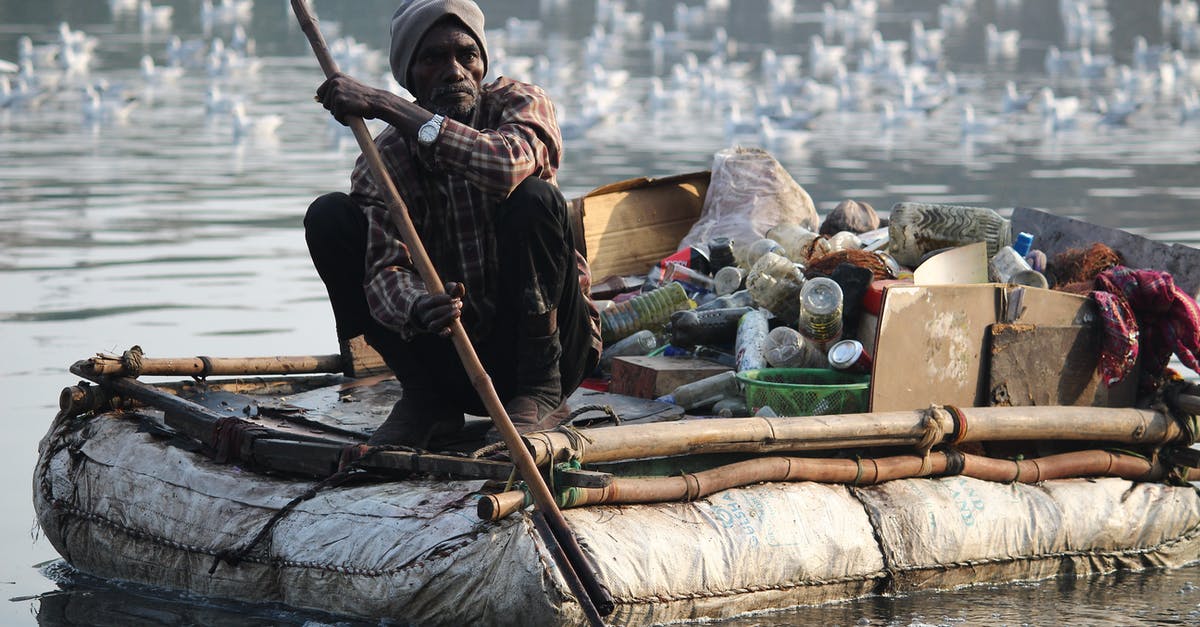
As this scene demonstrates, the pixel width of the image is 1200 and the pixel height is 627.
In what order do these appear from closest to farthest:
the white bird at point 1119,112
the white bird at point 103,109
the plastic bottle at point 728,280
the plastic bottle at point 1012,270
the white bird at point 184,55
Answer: the plastic bottle at point 1012,270, the plastic bottle at point 728,280, the white bird at point 103,109, the white bird at point 1119,112, the white bird at point 184,55

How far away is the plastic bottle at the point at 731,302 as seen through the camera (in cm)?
615

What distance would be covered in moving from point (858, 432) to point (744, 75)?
26418 mm

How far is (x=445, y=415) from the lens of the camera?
4.76m

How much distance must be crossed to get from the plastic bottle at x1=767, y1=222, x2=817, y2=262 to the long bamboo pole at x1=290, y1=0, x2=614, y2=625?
2.72m

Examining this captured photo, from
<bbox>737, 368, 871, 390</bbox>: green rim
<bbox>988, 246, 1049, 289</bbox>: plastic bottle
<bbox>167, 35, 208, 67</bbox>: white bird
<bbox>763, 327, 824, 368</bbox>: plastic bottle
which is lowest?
<bbox>737, 368, 871, 390</bbox>: green rim

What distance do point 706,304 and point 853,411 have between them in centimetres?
123

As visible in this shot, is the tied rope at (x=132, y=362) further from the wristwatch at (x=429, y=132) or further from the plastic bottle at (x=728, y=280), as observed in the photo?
the plastic bottle at (x=728, y=280)

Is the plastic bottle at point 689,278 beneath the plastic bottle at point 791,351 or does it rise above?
above

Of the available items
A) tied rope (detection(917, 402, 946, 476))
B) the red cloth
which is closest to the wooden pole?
tied rope (detection(917, 402, 946, 476))

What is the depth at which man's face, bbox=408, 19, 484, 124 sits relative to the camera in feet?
14.8

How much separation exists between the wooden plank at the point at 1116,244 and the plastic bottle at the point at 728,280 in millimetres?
1187

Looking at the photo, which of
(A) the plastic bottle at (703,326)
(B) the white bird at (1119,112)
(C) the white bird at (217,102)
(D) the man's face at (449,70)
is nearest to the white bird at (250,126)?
(C) the white bird at (217,102)

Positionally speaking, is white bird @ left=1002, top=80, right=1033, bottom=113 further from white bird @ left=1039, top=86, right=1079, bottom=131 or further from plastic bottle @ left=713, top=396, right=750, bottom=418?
plastic bottle @ left=713, top=396, right=750, bottom=418

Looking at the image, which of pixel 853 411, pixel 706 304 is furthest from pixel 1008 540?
pixel 706 304
